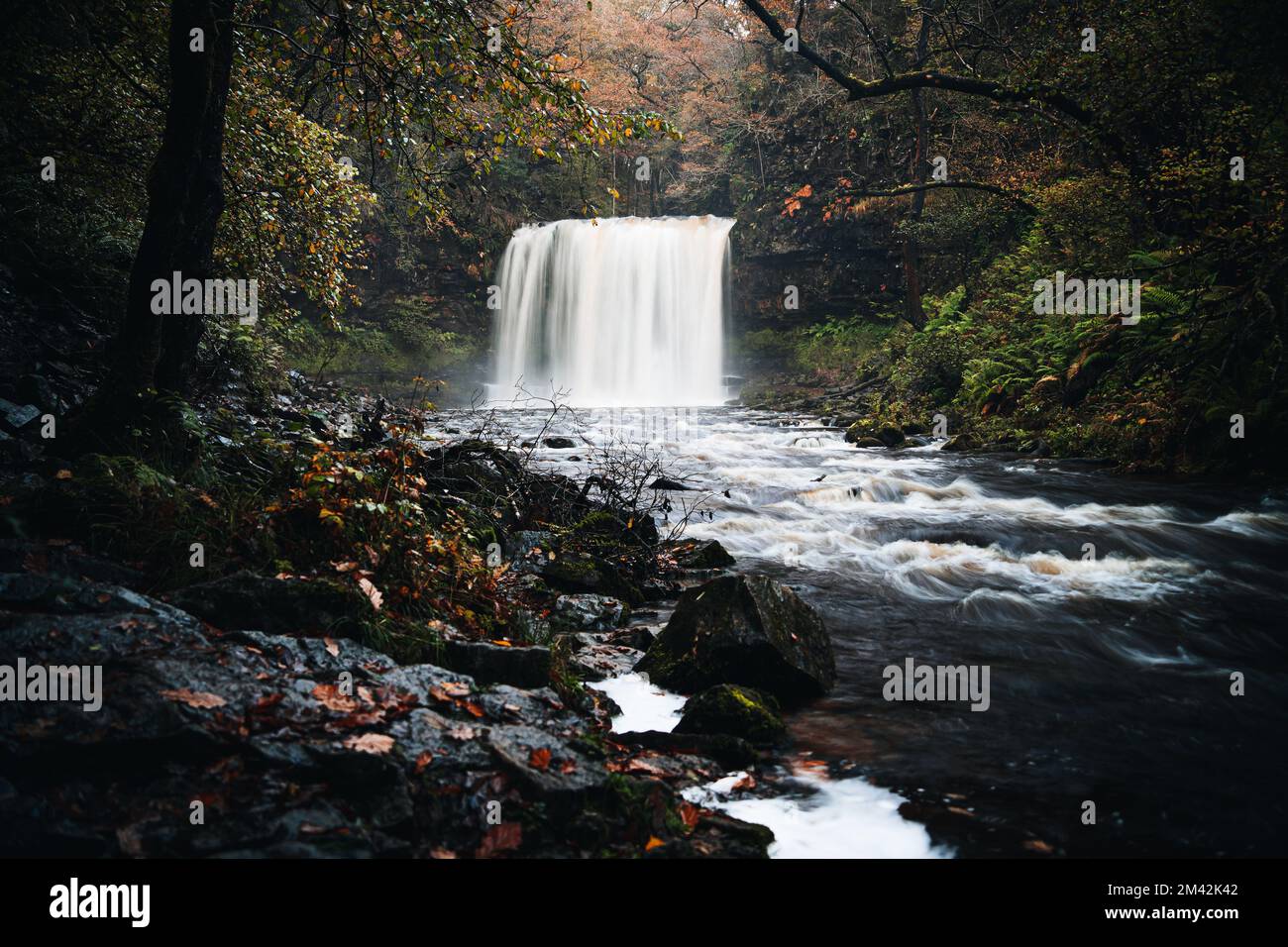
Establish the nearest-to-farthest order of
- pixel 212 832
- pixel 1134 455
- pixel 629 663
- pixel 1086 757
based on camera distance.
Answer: pixel 212 832, pixel 1086 757, pixel 629 663, pixel 1134 455

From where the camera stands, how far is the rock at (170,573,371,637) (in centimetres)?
356

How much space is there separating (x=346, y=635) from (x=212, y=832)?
1.65m

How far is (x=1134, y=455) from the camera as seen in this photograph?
37.0ft

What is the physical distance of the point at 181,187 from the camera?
507cm

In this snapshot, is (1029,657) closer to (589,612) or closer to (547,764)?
(589,612)

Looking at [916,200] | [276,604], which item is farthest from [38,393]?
[916,200]

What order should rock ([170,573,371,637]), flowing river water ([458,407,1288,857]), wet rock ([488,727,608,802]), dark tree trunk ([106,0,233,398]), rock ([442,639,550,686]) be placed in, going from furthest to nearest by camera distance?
dark tree trunk ([106,0,233,398]) → rock ([442,639,550,686]) → rock ([170,573,371,637]) → flowing river water ([458,407,1288,857]) → wet rock ([488,727,608,802])

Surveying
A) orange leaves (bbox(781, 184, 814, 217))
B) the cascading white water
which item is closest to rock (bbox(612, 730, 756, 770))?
Answer: the cascading white water

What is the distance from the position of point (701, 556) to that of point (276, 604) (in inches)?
181

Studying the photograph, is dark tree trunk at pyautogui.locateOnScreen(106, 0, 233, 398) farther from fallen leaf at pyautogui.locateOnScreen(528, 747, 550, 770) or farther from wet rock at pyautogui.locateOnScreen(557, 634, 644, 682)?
fallen leaf at pyautogui.locateOnScreen(528, 747, 550, 770)

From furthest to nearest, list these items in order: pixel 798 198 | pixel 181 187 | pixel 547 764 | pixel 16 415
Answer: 1. pixel 798 198
2. pixel 16 415
3. pixel 181 187
4. pixel 547 764

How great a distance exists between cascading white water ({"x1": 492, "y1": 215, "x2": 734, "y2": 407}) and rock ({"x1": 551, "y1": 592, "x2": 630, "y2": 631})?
2199 centimetres
